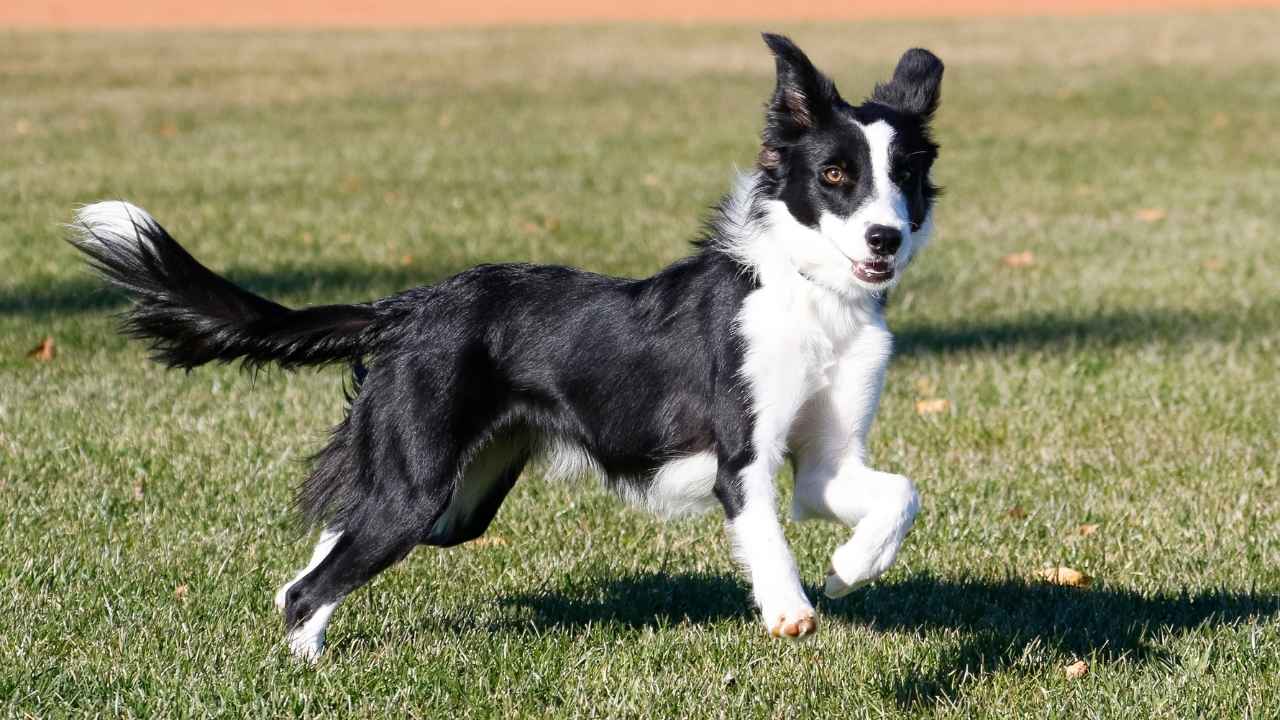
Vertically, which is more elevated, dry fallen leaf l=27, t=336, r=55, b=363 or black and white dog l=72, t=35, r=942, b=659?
black and white dog l=72, t=35, r=942, b=659

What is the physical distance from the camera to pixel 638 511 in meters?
5.89

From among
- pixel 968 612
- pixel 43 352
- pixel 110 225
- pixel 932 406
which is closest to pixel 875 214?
pixel 968 612

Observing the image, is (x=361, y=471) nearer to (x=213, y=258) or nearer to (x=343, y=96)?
(x=213, y=258)

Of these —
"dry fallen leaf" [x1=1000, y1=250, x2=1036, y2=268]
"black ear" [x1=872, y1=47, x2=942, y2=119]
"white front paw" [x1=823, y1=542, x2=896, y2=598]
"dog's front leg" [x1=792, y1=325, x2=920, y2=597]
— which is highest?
"black ear" [x1=872, y1=47, x2=942, y2=119]


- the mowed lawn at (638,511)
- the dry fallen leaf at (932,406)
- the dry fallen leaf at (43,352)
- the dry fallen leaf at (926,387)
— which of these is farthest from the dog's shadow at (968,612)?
the dry fallen leaf at (43,352)

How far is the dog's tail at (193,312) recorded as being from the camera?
432cm

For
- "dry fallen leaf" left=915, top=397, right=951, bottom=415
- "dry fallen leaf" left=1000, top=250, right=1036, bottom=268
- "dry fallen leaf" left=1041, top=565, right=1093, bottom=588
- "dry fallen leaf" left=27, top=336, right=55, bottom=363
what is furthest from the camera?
"dry fallen leaf" left=1000, top=250, right=1036, bottom=268

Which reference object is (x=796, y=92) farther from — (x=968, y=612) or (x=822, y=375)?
(x=968, y=612)

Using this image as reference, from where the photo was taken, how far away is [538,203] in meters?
13.5

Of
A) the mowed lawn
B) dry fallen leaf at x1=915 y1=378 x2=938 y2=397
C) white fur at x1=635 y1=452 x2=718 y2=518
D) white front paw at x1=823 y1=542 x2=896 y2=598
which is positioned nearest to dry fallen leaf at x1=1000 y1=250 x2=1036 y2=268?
the mowed lawn

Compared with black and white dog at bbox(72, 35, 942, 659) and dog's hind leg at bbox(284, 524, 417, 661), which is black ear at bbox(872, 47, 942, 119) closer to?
black and white dog at bbox(72, 35, 942, 659)

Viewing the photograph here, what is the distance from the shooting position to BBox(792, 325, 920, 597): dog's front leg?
408 cm

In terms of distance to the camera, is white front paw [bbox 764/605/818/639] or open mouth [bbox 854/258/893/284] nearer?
white front paw [bbox 764/605/818/639]

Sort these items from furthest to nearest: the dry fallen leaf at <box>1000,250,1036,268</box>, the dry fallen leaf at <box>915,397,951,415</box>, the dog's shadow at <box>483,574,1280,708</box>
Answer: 1. the dry fallen leaf at <box>1000,250,1036,268</box>
2. the dry fallen leaf at <box>915,397,951,415</box>
3. the dog's shadow at <box>483,574,1280,708</box>
